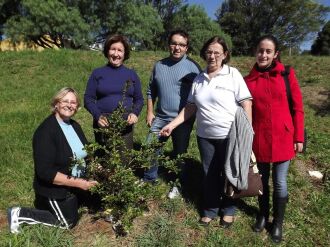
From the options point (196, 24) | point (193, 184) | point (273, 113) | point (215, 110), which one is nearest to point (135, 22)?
point (196, 24)

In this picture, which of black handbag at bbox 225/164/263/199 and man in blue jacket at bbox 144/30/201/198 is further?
man in blue jacket at bbox 144/30/201/198

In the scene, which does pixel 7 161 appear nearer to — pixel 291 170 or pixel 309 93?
pixel 291 170

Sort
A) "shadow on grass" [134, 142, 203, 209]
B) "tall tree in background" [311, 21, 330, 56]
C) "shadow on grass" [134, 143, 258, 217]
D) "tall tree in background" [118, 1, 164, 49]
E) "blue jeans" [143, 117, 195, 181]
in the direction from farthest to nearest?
1. "tall tree in background" [311, 21, 330, 56]
2. "tall tree in background" [118, 1, 164, 49]
3. "shadow on grass" [134, 142, 203, 209]
4. "shadow on grass" [134, 143, 258, 217]
5. "blue jeans" [143, 117, 195, 181]

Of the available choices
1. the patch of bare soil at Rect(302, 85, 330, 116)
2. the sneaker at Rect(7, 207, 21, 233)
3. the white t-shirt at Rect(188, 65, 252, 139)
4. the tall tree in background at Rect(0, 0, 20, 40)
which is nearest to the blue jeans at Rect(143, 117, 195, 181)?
the white t-shirt at Rect(188, 65, 252, 139)

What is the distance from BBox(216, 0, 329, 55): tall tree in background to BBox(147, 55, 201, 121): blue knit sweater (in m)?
36.4

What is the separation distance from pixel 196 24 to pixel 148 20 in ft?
34.3

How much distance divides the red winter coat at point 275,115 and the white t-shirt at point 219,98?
0.14 meters

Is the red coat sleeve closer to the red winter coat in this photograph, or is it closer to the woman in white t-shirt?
the red winter coat

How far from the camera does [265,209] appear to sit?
12.9 feet

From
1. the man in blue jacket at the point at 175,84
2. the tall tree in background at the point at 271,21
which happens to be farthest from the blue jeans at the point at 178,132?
the tall tree in background at the point at 271,21

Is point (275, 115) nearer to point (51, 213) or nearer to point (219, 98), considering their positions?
point (219, 98)

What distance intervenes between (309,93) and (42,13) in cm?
1845

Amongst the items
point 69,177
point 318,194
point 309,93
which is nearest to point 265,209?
point 318,194

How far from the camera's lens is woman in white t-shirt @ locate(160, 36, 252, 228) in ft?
11.2
